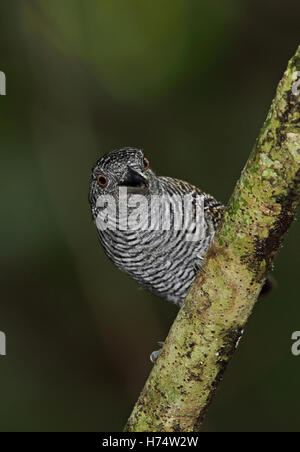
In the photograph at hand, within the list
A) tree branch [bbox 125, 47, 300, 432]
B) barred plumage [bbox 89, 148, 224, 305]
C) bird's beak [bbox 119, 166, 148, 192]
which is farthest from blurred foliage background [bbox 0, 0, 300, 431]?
tree branch [bbox 125, 47, 300, 432]

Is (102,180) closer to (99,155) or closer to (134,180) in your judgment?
(134,180)

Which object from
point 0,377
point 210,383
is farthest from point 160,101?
point 210,383

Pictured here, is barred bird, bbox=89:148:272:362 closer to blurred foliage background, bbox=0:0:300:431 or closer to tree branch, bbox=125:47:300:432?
tree branch, bbox=125:47:300:432

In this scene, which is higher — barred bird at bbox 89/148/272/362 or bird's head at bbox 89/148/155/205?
bird's head at bbox 89/148/155/205

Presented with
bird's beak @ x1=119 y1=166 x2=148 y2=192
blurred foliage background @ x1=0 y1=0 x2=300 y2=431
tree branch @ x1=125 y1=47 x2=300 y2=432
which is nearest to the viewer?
tree branch @ x1=125 y1=47 x2=300 y2=432

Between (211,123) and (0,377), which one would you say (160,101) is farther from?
(0,377)

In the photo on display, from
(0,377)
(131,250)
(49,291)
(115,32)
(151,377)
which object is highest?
(115,32)
